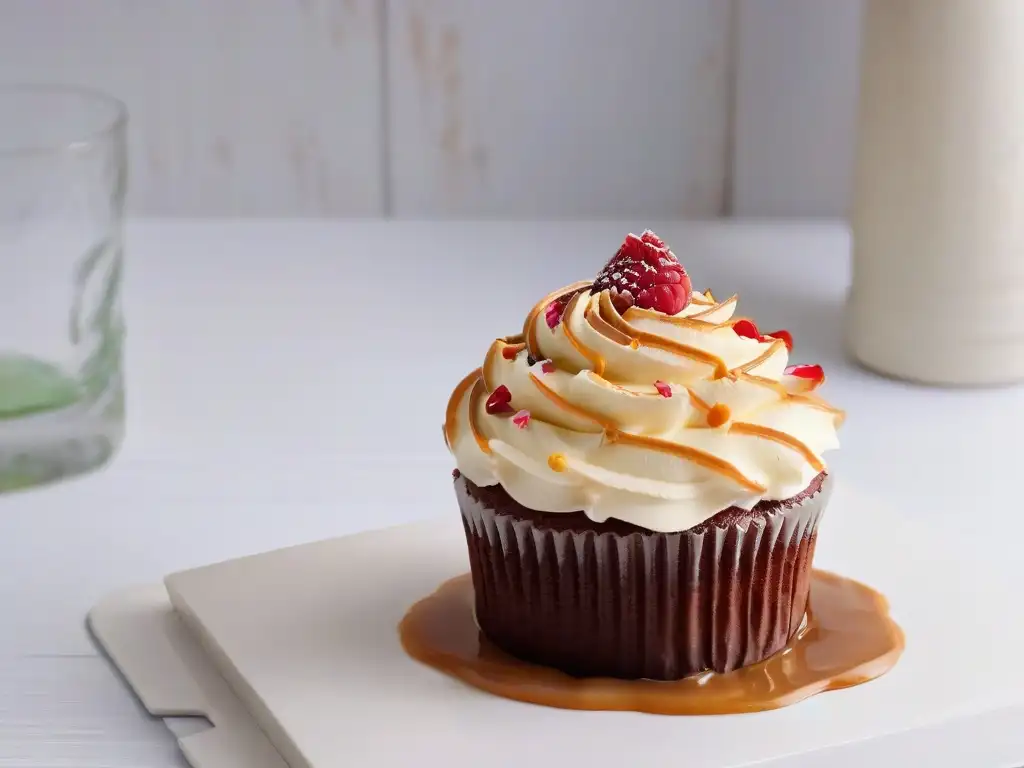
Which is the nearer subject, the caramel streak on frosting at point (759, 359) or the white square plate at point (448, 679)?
the white square plate at point (448, 679)

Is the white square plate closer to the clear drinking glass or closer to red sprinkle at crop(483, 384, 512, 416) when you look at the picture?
red sprinkle at crop(483, 384, 512, 416)

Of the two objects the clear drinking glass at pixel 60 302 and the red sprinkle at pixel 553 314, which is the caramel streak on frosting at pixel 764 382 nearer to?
the red sprinkle at pixel 553 314

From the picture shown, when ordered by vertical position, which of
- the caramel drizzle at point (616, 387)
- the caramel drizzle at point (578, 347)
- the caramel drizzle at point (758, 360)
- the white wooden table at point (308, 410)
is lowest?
the white wooden table at point (308, 410)

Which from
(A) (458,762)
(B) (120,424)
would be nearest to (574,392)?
(A) (458,762)

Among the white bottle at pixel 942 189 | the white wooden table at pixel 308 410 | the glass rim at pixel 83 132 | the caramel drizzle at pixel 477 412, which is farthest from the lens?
the white bottle at pixel 942 189

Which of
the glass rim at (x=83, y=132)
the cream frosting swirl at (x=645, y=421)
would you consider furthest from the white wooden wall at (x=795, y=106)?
the cream frosting swirl at (x=645, y=421)

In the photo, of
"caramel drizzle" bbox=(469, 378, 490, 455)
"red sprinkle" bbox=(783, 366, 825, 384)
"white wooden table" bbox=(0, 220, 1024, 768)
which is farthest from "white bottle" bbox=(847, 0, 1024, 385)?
"caramel drizzle" bbox=(469, 378, 490, 455)

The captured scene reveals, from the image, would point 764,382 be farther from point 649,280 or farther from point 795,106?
point 795,106
